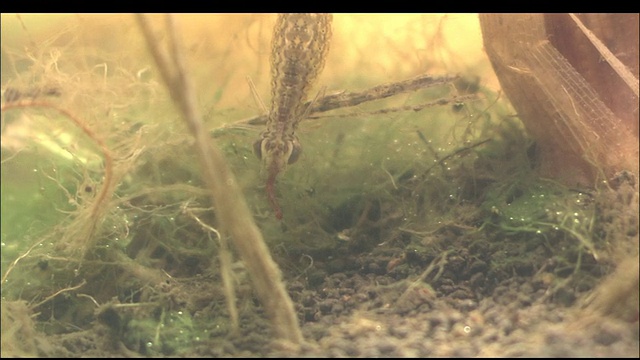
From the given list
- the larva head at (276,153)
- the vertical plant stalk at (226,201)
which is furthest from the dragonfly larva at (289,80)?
the vertical plant stalk at (226,201)

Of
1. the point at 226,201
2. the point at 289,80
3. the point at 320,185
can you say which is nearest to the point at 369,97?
the point at 289,80

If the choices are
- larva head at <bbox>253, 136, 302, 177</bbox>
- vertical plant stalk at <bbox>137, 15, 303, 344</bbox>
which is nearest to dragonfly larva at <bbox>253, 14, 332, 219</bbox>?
larva head at <bbox>253, 136, 302, 177</bbox>

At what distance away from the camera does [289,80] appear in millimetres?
2703

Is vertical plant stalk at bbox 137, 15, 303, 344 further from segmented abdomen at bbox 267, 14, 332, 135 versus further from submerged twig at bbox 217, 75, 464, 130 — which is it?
submerged twig at bbox 217, 75, 464, 130

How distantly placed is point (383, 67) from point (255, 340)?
1.93 metres

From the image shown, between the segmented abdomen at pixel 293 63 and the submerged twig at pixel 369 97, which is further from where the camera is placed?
the submerged twig at pixel 369 97

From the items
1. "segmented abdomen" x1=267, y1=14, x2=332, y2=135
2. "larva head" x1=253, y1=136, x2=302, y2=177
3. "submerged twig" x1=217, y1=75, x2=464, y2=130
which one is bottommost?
"larva head" x1=253, y1=136, x2=302, y2=177

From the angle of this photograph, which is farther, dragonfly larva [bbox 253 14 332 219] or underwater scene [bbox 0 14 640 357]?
dragonfly larva [bbox 253 14 332 219]

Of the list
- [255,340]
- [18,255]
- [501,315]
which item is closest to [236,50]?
[18,255]

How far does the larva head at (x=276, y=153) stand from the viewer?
101 inches

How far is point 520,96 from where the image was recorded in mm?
2646

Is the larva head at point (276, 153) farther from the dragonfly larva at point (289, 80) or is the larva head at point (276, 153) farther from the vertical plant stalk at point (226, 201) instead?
the vertical plant stalk at point (226, 201)

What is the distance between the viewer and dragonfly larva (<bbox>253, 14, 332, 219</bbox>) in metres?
2.59
